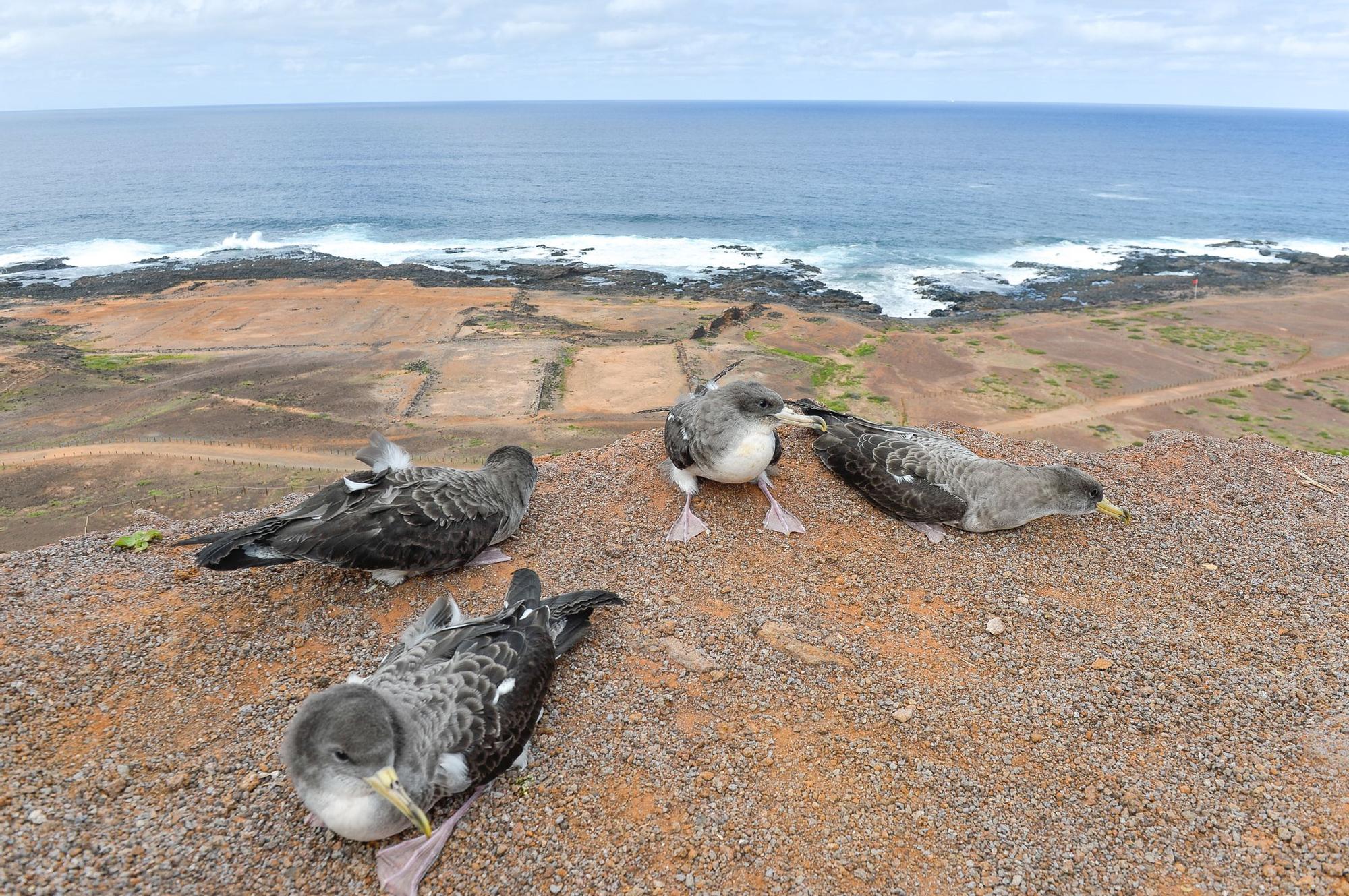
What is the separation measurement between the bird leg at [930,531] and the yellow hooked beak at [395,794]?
674 cm

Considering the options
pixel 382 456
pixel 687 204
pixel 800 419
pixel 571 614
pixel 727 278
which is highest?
pixel 687 204

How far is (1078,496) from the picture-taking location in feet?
29.7

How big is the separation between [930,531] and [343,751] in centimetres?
720

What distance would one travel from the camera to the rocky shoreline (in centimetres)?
4147

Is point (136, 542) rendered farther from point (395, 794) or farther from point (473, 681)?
point (395, 794)

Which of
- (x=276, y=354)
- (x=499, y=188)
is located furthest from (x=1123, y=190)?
(x=276, y=354)

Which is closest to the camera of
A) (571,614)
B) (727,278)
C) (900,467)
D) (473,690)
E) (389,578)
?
(473,690)

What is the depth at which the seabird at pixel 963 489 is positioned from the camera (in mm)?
9047

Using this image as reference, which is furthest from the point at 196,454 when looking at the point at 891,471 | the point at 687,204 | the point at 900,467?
the point at 687,204

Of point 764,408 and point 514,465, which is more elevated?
point 764,408

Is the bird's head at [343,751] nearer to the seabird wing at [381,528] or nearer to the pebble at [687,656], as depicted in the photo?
the pebble at [687,656]

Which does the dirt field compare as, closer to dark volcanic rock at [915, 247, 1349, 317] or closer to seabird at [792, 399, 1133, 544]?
dark volcanic rock at [915, 247, 1349, 317]

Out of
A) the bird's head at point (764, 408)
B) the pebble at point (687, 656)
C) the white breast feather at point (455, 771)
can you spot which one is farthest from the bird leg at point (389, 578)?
the bird's head at point (764, 408)

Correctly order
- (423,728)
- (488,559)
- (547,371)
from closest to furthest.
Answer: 1. (423,728)
2. (488,559)
3. (547,371)
